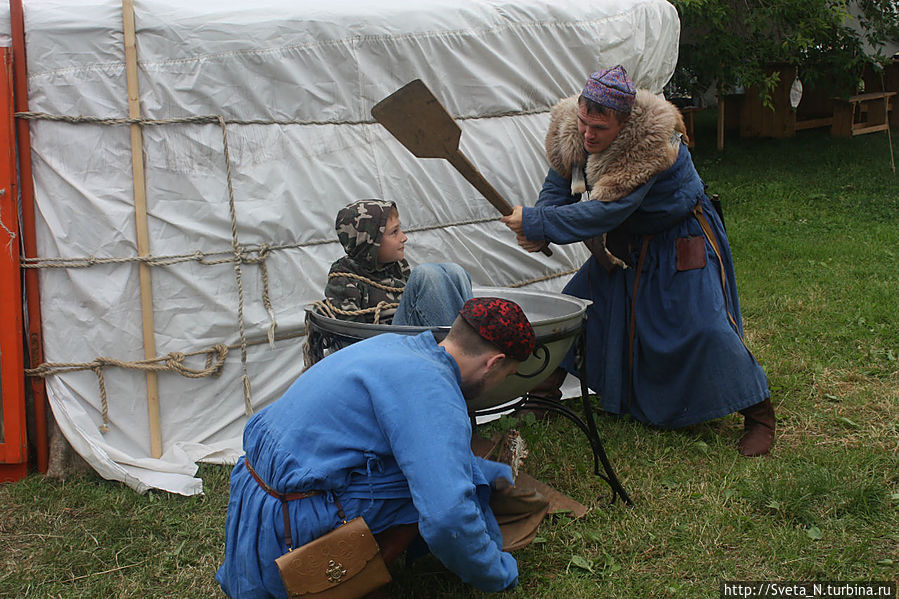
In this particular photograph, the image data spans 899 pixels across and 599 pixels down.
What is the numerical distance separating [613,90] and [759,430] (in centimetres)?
149

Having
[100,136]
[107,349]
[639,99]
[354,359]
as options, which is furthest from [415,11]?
[354,359]

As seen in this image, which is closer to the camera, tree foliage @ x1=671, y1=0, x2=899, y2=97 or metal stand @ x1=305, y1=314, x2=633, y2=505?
metal stand @ x1=305, y1=314, x2=633, y2=505

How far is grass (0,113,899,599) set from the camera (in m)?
2.62

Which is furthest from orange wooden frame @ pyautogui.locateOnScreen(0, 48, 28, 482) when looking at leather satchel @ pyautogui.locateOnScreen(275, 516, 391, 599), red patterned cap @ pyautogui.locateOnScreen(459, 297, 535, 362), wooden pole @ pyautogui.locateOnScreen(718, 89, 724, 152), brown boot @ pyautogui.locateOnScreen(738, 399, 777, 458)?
wooden pole @ pyautogui.locateOnScreen(718, 89, 724, 152)

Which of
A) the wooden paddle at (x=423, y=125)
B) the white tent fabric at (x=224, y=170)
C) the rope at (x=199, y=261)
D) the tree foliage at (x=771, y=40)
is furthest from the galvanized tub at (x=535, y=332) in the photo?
the tree foliage at (x=771, y=40)

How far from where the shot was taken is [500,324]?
6.73ft

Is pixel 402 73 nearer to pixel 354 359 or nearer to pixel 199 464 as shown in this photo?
pixel 199 464

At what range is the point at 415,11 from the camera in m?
3.80

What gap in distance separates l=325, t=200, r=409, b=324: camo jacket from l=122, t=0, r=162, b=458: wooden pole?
858mm

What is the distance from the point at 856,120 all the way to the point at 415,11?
9.06m

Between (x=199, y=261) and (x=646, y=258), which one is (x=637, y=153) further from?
(x=199, y=261)

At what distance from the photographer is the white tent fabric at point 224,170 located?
10.9 feet

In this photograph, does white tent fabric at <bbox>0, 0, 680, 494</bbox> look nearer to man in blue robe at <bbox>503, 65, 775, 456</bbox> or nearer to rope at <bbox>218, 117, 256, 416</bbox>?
rope at <bbox>218, 117, 256, 416</bbox>

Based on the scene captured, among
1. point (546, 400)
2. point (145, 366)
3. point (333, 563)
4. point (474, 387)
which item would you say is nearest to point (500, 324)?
point (474, 387)
